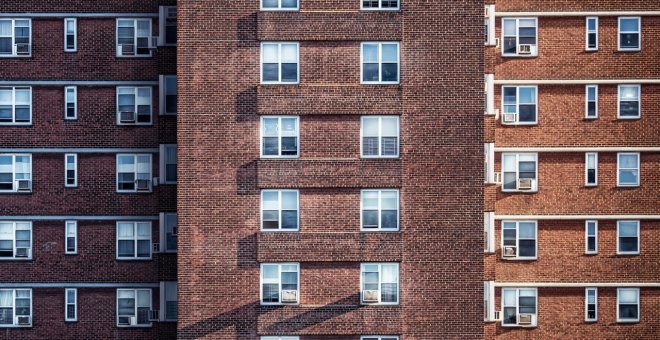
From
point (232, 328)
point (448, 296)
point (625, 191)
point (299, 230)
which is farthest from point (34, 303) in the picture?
point (625, 191)

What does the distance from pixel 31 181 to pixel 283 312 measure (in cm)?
1126

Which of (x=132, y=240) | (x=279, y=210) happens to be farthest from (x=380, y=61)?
(x=132, y=240)

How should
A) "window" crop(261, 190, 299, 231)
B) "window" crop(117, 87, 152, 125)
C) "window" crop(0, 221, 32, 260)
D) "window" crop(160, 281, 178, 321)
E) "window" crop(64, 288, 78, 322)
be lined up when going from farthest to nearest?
"window" crop(117, 87, 152, 125)
"window" crop(64, 288, 78, 322)
"window" crop(0, 221, 32, 260)
"window" crop(160, 281, 178, 321)
"window" crop(261, 190, 299, 231)

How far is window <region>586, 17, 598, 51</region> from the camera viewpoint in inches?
1259

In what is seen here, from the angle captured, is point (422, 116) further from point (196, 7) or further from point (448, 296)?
point (196, 7)

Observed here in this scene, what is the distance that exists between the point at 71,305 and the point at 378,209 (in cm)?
1262

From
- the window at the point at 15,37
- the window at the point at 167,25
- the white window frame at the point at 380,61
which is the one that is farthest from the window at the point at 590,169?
the window at the point at 15,37

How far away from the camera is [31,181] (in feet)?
104

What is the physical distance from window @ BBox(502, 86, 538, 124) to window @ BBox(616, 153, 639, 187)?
12.1ft

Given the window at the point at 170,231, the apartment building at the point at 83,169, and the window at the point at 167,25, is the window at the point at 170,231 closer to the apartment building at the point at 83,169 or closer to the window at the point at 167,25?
the apartment building at the point at 83,169

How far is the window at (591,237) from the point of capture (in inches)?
1256

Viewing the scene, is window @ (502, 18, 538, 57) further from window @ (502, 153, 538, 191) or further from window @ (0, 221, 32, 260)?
window @ (0, 221, 32, 260)

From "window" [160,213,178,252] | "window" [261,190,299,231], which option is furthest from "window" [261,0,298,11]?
"window" [160,213,178,252]

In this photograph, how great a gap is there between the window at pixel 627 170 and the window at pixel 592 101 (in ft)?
6.23
